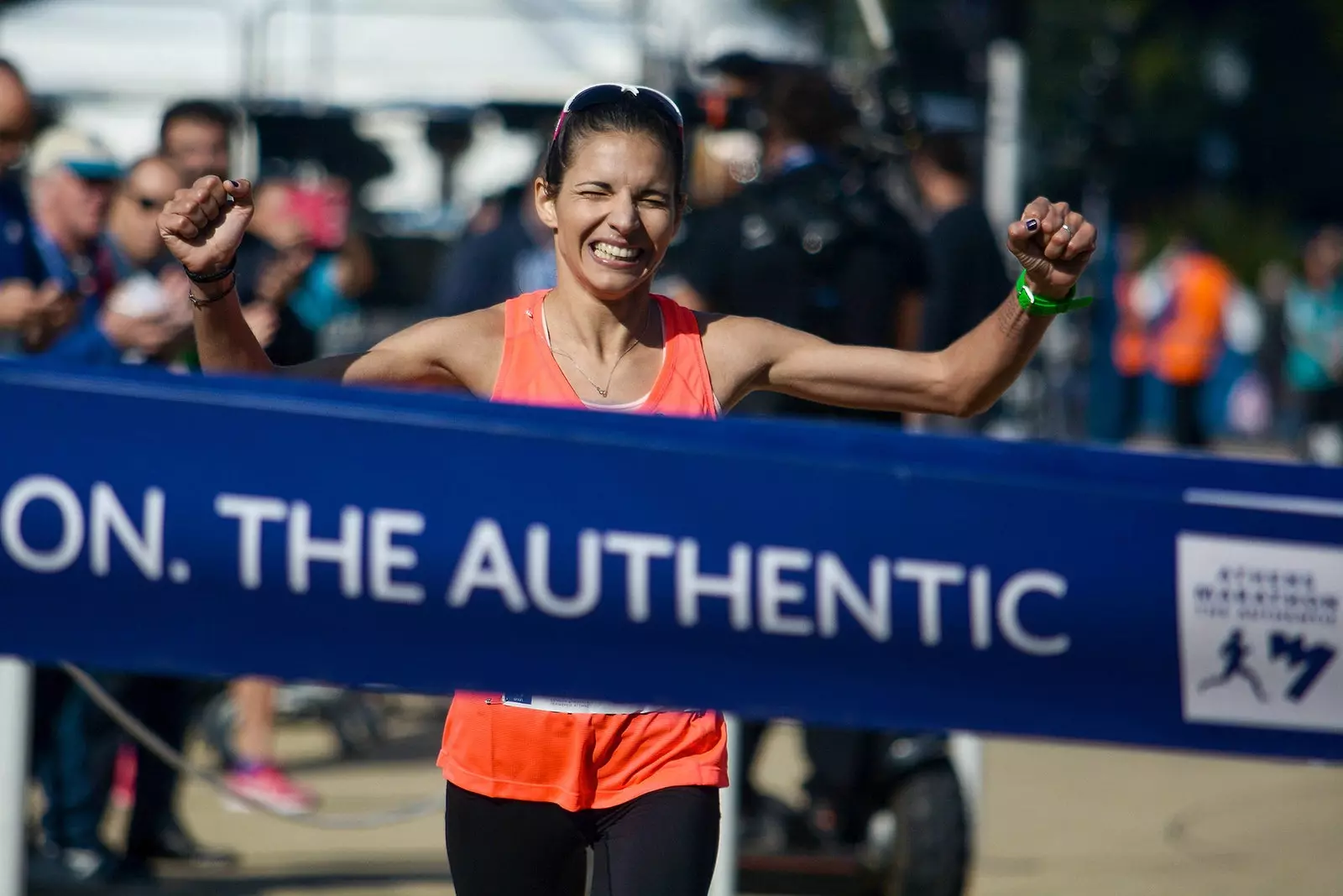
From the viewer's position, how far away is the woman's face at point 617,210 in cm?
319

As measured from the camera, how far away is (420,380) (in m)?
3.28

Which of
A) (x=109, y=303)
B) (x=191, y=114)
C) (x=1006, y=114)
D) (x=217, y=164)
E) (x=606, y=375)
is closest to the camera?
(x=606, y=375)

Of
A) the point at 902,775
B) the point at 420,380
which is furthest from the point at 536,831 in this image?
the point at 902,775

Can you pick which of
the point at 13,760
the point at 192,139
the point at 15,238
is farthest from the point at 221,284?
the point at 192,139

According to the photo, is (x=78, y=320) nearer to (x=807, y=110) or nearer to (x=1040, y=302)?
(x=807, y=110)

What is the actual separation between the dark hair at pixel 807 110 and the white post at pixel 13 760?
9.42 ft

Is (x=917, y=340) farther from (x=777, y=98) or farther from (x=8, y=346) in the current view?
(x=8, y=346)

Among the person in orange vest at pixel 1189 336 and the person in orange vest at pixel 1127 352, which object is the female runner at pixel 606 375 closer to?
the person in orange vest at pixel 1189 336

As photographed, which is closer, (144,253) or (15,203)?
(15,203)

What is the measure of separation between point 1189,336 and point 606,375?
15208mm

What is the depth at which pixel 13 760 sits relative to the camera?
15.7 ft

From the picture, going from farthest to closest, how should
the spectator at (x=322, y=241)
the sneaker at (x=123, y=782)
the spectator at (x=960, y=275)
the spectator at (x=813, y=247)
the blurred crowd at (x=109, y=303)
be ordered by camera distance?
the sneaker at (x=123, y=782) → the spectator at (x=322, y=241) → the spectator at (x=960, y=275) → the spectator at (x=813, y=247) → the blurred crowd at (x=109, y=303)

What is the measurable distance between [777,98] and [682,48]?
254 inches

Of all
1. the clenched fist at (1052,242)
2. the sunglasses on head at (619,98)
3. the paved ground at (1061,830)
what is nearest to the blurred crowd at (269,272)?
the paved ground at (1061,830)
